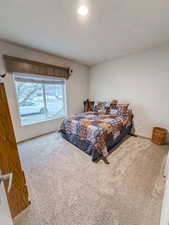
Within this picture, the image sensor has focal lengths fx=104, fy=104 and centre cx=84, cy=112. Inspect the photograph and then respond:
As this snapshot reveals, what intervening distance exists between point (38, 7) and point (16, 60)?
148 cm

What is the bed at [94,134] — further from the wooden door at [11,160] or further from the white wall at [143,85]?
the wooden door at [11,160]

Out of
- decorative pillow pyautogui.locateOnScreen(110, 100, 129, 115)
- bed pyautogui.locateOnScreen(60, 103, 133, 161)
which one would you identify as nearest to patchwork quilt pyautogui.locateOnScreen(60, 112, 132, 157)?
bed pyautogui.locateOnScreen(60, 103, 133, 161)

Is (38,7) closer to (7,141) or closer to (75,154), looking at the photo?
(7,141)

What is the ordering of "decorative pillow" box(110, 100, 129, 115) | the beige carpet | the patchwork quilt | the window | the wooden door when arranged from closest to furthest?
the wooden door < the beige carpet < the patchwork quilt < the window < "decorative pillow" box(110, 100, 129, 115)

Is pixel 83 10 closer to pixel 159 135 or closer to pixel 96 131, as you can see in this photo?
pixel 96 131

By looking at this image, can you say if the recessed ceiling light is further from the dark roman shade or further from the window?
the window

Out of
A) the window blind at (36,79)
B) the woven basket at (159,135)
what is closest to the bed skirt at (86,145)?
the woven basket at (159,135)

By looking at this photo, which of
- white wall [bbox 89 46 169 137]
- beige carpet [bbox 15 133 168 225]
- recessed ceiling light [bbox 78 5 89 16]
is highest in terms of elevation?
recessed ceiling light [bbox 78 5 89 16]

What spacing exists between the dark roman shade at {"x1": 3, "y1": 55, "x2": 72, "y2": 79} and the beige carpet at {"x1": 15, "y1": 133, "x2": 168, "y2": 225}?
2.03 metres

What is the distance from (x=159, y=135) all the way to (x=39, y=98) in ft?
11.8

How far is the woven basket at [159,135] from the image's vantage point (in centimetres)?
266

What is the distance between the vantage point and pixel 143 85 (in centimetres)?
305

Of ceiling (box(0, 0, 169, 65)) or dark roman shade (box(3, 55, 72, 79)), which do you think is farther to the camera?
dark roman shade (box(3, 55, 72, 79))

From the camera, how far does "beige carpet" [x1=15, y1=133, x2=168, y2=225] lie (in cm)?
115
